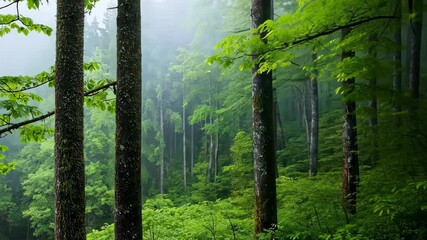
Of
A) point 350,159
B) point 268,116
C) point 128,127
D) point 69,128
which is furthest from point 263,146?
point 69,128

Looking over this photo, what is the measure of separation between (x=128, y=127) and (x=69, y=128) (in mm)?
1040

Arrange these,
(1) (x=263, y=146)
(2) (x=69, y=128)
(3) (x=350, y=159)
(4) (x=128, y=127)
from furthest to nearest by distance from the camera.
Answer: (3) (x=350, y=159), (1) (x=263, y=146), (4) (x=128, y=127), (2) (x=69, y=128)

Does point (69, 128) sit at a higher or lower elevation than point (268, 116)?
lower

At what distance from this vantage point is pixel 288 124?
31656mm

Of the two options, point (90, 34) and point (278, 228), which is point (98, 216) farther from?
point (90, 34)

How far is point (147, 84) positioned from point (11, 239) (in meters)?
21.7

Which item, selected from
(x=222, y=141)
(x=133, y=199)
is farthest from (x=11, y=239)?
(x=133, y=199)

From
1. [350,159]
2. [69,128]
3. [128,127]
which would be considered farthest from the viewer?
[350,159]

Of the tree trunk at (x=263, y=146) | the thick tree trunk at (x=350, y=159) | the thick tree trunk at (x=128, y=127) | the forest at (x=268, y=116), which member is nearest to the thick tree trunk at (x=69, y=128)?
the forest at (x=268, y=116)

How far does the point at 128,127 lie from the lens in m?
4.73

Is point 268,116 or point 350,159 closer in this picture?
point 268,116

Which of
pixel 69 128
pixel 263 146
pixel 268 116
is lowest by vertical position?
pixel 263 146

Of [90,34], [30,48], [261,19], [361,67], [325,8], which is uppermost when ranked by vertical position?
[30,48]

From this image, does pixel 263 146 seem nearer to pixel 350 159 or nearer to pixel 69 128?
pixel 350 159
